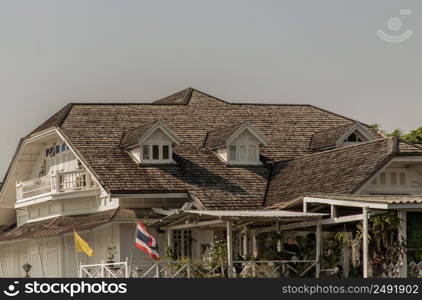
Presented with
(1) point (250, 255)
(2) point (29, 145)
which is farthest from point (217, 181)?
(2) point (29, 145)

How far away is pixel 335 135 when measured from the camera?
2223 inches

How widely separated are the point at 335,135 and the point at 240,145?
3.70 metres

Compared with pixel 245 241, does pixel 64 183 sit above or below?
above

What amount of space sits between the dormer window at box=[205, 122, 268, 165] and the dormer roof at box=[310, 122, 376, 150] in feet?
7.70

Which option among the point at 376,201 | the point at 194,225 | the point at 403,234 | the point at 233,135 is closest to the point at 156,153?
the point at 233,135

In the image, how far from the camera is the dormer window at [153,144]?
5472 centimetres

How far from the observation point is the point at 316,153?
2085 inches

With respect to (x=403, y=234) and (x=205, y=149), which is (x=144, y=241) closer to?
(x=403, y=234)

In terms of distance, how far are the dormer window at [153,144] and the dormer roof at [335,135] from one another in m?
5.85

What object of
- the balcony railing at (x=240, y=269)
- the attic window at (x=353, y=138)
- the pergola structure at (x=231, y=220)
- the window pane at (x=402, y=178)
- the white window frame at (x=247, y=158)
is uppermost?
the attic window at (x=353, y=138)

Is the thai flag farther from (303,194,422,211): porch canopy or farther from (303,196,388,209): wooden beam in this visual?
(303,194,422,211): porch canopy

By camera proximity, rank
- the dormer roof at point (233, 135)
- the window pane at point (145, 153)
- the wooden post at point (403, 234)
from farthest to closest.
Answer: the dormer roof at point (233, 135)
the window pane at point (145, 153)
the wooden post at point (403, 234)

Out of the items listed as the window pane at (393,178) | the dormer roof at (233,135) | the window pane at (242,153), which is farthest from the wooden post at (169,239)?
the window pane at (393,178)

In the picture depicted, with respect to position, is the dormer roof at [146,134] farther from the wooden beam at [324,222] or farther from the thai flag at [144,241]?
the thai flag at [144,241]
